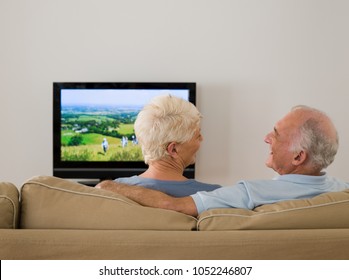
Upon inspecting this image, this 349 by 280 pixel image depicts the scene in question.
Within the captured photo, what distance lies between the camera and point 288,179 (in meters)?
1.87

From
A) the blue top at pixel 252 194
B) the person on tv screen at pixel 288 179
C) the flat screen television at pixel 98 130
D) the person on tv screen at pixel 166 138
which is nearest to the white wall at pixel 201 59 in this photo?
the flat screen television at pixel 98 130

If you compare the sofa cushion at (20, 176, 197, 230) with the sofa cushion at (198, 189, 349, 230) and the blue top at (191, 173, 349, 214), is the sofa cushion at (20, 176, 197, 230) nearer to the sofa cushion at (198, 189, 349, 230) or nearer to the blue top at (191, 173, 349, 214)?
the sofa cushion at (198, 189, 349, 230)

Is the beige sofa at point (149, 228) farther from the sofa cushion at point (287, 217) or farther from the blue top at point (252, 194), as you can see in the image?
the blue top at point (252, 194)

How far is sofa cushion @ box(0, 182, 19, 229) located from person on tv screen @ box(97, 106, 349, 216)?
0.34 m

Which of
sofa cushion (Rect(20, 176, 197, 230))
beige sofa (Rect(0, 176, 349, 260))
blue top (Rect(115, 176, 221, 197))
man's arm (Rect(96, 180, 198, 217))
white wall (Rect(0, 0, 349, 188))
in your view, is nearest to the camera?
beige sofa (Rect(0, 176, 349, 260))

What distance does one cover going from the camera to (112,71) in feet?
16.6

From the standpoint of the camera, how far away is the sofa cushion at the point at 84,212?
147 centimetres

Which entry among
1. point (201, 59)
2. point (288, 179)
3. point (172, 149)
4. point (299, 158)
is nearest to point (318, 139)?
point (299, 158)

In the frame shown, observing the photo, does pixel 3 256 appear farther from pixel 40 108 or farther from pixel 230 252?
pixel 40 108

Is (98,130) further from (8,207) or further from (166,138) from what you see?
(8,207)

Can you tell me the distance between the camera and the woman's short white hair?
199cm

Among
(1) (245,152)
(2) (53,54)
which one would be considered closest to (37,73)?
(2) (53,54)

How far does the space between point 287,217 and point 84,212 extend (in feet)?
1.80

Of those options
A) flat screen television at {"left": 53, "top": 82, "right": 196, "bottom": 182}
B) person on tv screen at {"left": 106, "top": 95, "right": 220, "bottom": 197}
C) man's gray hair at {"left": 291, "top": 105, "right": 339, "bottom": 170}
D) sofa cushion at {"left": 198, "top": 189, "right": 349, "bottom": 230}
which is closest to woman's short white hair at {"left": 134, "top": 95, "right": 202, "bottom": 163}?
person on tv screen at {"left": 106, "top": 95, "right": 220, "bottom": 197}
